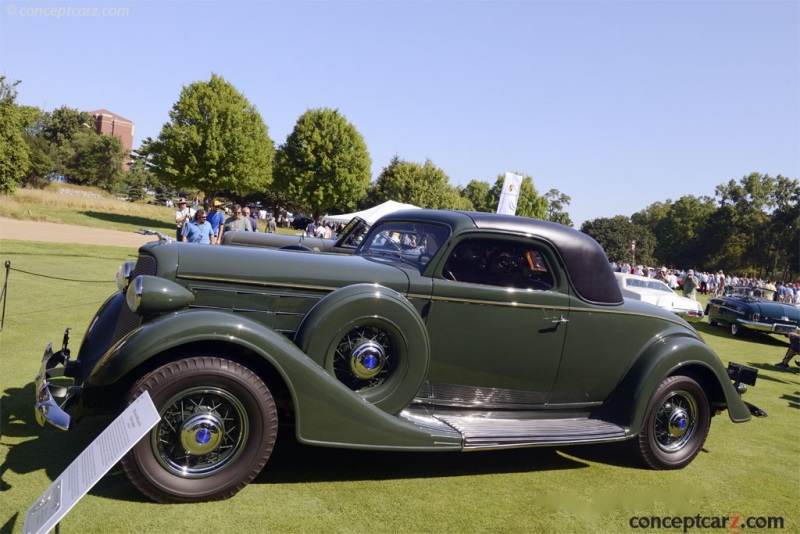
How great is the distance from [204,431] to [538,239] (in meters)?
2.74

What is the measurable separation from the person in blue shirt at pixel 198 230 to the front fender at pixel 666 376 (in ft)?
26.5

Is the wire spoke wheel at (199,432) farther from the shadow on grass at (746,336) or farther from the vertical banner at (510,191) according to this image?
the shadow on grass at (746,336)

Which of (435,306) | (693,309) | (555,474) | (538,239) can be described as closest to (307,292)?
(435,306)

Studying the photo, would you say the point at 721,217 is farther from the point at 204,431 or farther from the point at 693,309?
the point at 204,431

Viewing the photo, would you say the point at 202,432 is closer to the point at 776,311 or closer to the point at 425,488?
the point at 425,488

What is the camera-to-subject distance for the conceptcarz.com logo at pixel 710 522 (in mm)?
3742

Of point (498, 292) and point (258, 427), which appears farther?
point (498, 292)

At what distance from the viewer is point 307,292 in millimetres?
3963

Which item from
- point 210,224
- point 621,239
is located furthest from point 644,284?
point 621,239

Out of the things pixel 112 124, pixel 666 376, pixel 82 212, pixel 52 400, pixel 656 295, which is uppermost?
pixel 112 124

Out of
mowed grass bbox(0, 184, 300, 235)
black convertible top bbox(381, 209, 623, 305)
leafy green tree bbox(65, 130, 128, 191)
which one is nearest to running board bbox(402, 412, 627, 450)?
black convertible top bbox(381, 209, 623, 305)

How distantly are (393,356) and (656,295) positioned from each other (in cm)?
1402

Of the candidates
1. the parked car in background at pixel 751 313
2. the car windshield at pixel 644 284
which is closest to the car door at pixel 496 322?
the parked car in background at pixel 751 313

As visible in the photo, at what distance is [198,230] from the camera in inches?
425
